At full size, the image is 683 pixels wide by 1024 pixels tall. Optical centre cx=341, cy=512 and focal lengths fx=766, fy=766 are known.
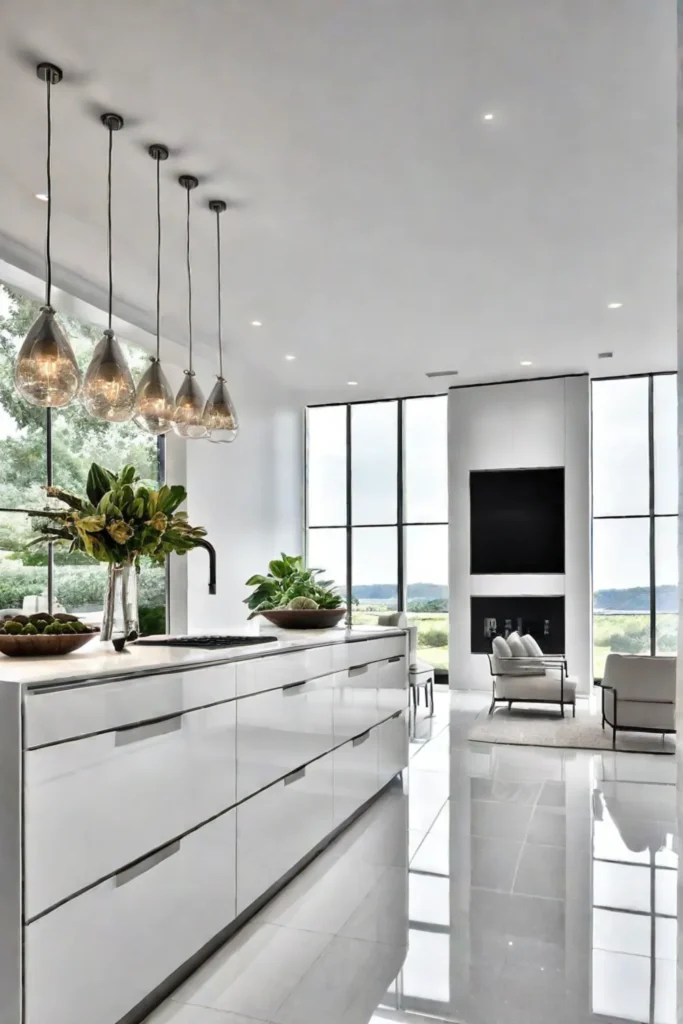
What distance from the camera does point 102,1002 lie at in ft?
6.41

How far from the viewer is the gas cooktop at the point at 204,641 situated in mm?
2898

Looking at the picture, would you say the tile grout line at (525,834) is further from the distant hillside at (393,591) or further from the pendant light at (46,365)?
the distant hillside at (393,591)

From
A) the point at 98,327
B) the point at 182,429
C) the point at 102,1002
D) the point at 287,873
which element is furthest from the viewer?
the point at 98,327

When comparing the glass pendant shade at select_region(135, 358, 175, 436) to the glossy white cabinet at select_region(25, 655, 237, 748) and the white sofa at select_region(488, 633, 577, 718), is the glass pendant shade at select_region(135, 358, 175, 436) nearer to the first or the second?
the glossy white cabinet at select_region(25, 655, 237, 748)

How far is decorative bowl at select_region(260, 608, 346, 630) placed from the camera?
13.9ft

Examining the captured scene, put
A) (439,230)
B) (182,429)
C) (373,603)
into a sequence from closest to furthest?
(182,429) → (439,230) → (373,603)

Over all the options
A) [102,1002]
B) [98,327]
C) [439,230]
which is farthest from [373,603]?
[102,1002]

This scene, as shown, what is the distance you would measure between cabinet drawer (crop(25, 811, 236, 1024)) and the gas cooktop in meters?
0.62

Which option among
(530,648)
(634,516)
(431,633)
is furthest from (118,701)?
(634,516)

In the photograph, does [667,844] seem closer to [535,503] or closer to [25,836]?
[25,836]

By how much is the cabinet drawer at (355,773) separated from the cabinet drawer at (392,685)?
209 millimetres

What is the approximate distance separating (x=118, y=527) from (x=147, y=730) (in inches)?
28.7

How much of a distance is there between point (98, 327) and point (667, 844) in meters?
6.00

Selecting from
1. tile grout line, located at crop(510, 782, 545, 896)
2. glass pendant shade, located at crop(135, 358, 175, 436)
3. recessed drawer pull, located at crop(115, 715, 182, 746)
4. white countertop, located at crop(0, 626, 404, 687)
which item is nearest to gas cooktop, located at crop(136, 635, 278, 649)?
white countertop, located at crop(0, 626, 404, 687)
